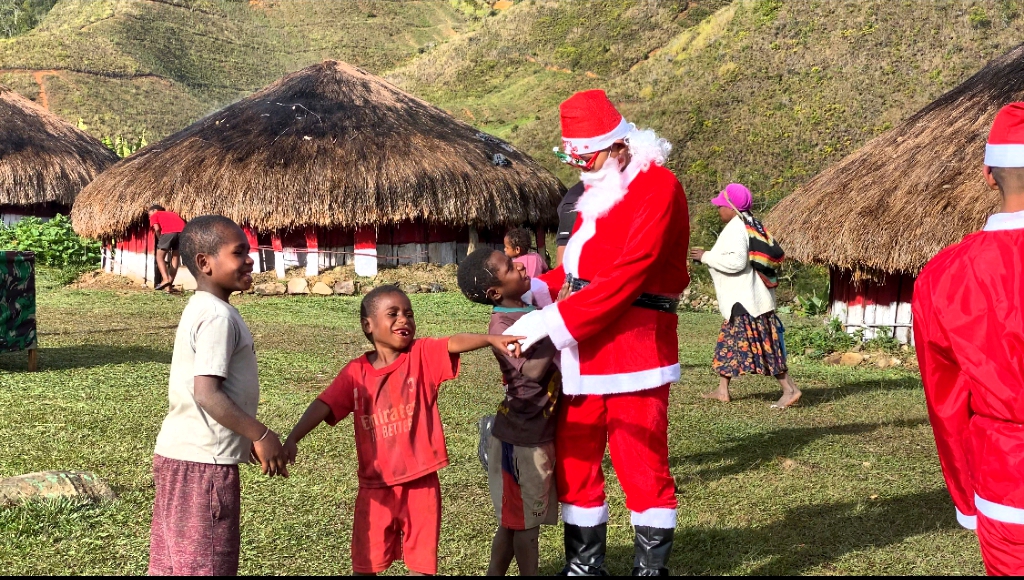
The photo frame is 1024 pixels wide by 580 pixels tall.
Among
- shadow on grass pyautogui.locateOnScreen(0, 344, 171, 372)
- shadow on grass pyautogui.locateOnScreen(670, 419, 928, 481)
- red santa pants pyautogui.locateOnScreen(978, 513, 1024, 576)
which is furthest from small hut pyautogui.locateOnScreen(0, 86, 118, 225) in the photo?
red santa pants pyautogui.locateOnScreen(978, 513, 1024, 576)

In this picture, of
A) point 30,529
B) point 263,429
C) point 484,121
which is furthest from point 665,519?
point 484,121

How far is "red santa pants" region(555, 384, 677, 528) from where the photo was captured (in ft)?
11.9

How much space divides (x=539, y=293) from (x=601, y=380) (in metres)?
0.55

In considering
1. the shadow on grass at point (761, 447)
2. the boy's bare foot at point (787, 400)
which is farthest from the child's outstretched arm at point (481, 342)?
the boy's bare foot at point (787, 400)

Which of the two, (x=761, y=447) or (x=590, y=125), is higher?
(x=590, y=125)

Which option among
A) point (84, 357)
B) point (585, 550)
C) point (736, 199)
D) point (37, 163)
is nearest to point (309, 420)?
point (585, 550)

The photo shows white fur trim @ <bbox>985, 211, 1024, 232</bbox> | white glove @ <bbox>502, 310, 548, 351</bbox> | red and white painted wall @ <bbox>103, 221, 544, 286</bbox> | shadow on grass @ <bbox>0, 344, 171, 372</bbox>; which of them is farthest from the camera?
red and white painted wall @ <bbox>103, 221, 544, 286</bbox>

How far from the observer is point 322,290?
52.9 ft

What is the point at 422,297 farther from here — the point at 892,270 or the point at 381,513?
the point at 381,513

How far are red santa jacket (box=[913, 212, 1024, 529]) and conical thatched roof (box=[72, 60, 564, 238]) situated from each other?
1398cm

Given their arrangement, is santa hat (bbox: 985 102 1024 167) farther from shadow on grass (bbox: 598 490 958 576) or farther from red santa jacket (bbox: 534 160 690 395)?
shadow on grass (bbox: 598 490 958 576)

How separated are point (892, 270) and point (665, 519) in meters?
8.04

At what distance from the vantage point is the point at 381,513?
3338 millimetres

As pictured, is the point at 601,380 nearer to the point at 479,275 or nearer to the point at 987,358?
the point at 479,275
